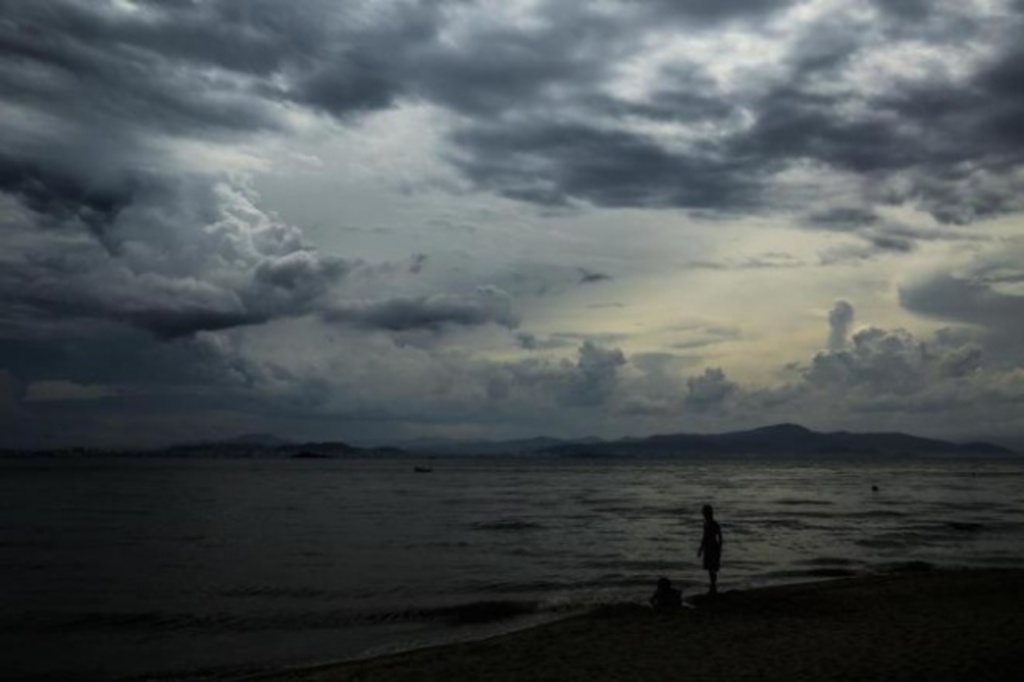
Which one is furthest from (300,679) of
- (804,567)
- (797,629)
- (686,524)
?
(686,524)

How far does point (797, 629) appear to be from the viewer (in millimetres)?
19547

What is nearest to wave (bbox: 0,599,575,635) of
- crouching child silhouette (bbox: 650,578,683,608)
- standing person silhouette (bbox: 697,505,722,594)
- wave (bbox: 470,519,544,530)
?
crouching child silhouette (bbox: 650,578,683,608)

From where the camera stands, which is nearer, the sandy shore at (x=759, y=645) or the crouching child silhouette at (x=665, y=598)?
the sandy shore at (x=759, y=645)

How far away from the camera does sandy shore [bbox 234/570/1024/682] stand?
1552 cm

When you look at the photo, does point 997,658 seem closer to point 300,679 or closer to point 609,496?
point 300,679

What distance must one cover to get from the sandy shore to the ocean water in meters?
3.74

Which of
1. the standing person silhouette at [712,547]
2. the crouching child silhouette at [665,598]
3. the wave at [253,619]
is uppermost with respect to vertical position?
the standing person silhouette at [712,547]

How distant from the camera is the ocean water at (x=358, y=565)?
2334 centimetres

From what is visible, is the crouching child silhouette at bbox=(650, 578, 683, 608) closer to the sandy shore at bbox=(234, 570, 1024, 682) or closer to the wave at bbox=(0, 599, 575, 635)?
the sandy shore at bbox=(234, 570, 1024, 682)

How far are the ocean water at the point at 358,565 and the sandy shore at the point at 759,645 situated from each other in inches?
147

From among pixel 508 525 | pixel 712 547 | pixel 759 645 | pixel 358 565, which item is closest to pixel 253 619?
pixel 358 565

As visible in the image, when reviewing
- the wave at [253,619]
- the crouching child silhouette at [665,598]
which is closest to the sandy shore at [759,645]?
the crouching child silhouette at [665,598]

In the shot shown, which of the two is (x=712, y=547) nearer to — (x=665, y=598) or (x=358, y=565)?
(x=665, y=598)

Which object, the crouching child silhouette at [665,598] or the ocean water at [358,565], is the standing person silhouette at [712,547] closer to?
the crouching child silhouette at [665,598]
